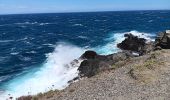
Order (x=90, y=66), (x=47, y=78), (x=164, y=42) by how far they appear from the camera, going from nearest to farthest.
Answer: (x=90, y=66)
(x=164, y=42)
(x=47, y=78)

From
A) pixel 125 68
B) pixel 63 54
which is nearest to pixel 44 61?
pixel 63 54

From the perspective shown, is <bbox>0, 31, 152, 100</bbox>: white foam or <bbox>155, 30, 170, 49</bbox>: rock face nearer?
<bbox>0, 31, 152, 100</bbox>: white foam

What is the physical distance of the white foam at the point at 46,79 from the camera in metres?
36.9

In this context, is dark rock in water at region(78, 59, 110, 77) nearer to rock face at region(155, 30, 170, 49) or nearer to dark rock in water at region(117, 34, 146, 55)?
rock face at region(155, 30, 170, 49)

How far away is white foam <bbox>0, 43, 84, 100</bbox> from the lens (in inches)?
1453

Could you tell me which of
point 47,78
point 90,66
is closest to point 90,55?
point 47,78

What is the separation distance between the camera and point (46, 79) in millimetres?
41500

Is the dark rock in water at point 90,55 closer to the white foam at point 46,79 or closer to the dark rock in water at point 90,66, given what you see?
the white foam at point 46,79

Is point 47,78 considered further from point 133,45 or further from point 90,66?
point 133,45

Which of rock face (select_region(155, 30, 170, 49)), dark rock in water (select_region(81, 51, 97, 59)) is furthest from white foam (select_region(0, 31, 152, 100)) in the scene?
rock face (select_region(155, 30, 170, 49))

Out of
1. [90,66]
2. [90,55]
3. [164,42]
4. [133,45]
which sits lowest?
[90,55]

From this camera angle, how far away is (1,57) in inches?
2363

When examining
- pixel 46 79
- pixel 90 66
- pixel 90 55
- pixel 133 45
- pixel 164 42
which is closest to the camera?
pixel 90 66

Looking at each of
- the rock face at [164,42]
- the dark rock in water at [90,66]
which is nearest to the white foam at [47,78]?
the dark rock in water at [90,66]
